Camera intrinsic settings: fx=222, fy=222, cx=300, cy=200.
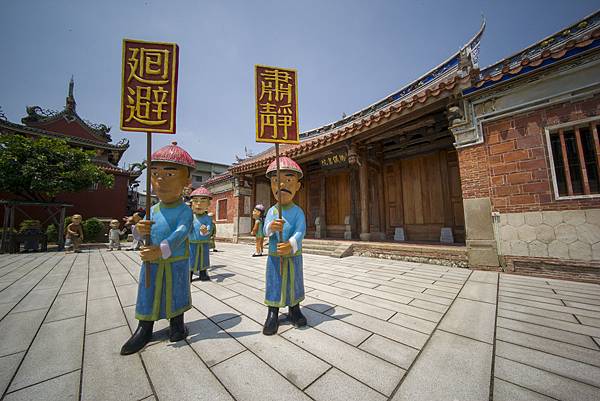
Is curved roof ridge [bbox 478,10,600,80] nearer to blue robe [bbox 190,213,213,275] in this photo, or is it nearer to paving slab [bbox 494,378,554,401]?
paving slab [bbox 494,378,554,401]

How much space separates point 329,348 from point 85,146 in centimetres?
2162

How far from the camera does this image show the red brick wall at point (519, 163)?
366 cm

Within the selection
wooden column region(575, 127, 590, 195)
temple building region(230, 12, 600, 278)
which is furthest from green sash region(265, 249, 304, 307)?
wooden column region(575, 127, 590, 195)

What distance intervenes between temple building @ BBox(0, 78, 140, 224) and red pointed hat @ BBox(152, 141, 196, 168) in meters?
15.4

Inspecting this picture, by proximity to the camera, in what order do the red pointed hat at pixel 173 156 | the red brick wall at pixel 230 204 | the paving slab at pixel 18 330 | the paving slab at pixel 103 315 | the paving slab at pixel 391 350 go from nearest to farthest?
the paving slab at pixel 391 350
the paving slab at pixel 18 330
the red pointed hat at pixel 173 156
the paving slab at pixel 103 315
the red brick wall at pixel 230 204

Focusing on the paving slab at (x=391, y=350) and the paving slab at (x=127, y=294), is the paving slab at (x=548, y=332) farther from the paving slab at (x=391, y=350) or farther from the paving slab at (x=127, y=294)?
the paving slab at (x=127, y=294)

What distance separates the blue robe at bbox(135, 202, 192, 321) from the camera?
1.82 metres

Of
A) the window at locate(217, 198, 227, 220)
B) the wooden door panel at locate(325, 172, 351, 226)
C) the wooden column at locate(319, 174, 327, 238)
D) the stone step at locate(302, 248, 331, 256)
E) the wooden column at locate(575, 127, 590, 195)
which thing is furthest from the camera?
the window at locate(217, 198, 227, 220)

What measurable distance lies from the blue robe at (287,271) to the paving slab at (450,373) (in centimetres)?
105

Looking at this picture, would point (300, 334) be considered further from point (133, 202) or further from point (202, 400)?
point (133, 202)

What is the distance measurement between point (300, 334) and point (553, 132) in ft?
17.4

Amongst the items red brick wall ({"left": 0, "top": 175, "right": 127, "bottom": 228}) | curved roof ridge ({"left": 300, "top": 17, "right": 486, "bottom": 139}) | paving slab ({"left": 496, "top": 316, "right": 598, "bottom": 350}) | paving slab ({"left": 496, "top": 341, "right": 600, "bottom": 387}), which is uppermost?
curved roof ridge ({"left": 300, "top": 17, "right": 486, "bottom": 139})

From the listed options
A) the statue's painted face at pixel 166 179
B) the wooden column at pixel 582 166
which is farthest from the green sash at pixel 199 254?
the wooden column at pixel 582 166

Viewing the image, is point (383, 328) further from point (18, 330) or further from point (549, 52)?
point (549, 52)
